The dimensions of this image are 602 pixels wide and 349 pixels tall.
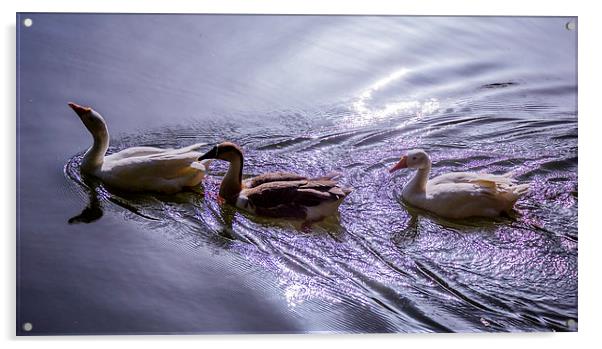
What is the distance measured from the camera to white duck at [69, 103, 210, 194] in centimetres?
261

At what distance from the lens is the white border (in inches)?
95.6

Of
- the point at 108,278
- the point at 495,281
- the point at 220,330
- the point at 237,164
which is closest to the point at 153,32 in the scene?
the point at 237,164

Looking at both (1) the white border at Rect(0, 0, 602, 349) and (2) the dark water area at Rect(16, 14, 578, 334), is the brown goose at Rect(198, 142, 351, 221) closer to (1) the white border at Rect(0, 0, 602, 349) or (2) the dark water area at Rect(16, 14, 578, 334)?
(2) the dark water area at Rect(16, 14, 578, 334)

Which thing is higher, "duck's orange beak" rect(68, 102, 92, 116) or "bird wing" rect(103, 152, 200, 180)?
"duck's orange beak" rect(68, 102, 92, 116)

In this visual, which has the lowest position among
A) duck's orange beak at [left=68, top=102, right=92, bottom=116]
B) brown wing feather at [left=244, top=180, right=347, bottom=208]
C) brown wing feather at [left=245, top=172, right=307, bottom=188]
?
brown wing feather at [left=244, top=180, right=347, bottom=208]

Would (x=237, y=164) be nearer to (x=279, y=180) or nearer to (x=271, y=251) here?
(x=279, y=180)

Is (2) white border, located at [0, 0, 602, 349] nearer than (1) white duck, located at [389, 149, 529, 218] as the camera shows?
Yes

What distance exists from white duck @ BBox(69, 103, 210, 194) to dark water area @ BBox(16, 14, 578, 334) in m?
0.04

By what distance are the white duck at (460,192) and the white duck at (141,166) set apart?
2.23 feet

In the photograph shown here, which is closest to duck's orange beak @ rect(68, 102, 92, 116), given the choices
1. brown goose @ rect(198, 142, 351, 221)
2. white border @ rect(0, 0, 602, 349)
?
white border @ rect(0, 0, 602, 349)
